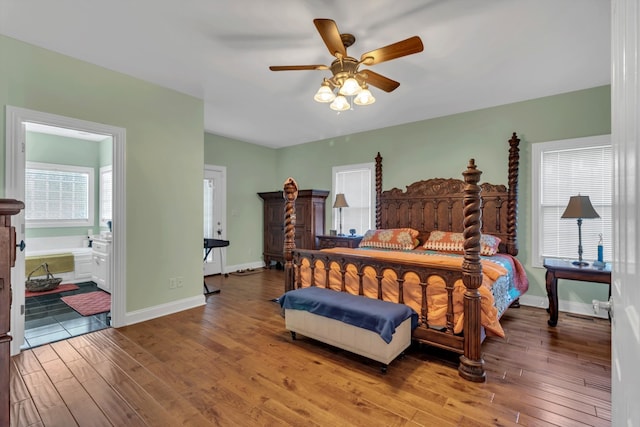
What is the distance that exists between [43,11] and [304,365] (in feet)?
11.1

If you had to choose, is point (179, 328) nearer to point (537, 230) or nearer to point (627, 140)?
point (627, 140)

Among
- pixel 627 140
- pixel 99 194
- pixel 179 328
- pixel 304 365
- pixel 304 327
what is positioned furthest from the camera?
pixel 99 194

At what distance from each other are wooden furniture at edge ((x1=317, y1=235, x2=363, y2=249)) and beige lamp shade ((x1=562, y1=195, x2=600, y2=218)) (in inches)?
111

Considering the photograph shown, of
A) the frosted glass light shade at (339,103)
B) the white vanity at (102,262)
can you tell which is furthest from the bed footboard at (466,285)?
the white vanity at (102,262)

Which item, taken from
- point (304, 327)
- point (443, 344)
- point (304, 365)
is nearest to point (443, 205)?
point (443, 344)

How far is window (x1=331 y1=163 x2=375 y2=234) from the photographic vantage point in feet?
17.9

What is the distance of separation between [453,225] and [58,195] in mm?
6890

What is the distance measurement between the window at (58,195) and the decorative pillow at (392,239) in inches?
213

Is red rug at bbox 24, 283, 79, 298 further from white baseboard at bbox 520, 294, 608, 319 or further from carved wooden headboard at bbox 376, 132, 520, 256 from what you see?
white baseboard at bbox 520, 294, 608, 319

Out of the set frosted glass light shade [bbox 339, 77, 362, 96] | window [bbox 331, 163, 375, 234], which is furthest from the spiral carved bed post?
window [bbox 331, 163, 375, 234]

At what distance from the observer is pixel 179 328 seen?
3176 mm

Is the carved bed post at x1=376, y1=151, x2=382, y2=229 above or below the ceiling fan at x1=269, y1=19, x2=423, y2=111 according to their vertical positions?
below

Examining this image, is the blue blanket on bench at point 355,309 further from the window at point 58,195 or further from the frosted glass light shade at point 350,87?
the window at point 58,195

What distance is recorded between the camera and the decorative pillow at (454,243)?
12.4 feet
